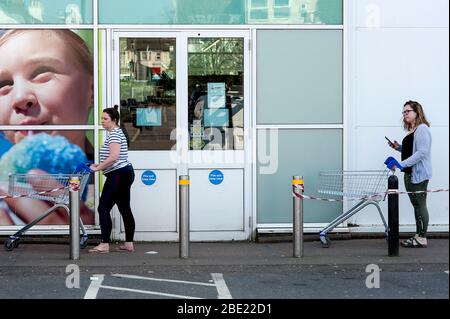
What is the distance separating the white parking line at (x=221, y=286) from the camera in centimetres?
824

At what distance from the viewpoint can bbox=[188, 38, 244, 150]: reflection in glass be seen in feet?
37.9

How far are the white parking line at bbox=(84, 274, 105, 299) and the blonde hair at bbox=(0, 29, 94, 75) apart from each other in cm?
331

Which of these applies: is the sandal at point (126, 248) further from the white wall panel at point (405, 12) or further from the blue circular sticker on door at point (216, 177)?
the white wall panel at point (405, 12)

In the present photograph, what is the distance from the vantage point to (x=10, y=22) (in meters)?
11.3

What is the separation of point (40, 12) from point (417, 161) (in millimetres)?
5359

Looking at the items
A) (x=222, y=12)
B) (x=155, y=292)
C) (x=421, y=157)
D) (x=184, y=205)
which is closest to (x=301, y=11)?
(x=222, y=12)

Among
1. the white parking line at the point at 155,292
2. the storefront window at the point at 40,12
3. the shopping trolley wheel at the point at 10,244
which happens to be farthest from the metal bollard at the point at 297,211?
the storefront window at the point at 40,12

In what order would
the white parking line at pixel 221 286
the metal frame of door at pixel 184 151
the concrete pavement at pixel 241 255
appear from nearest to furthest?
the white parking line at pixel 221 286 → the concrete pavement at pixel 241 255 → the metal frame of door at pixel 184 151

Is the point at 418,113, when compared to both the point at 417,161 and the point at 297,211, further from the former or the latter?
the point at 297,211

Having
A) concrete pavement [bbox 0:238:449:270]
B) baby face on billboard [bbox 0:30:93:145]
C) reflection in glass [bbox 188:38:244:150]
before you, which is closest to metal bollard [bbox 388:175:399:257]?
concrete pavement [bbox 0:238:449:270]

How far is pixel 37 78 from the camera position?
1132cm

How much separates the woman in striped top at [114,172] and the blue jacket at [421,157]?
349cm

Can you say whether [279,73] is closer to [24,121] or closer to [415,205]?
[415,205]
